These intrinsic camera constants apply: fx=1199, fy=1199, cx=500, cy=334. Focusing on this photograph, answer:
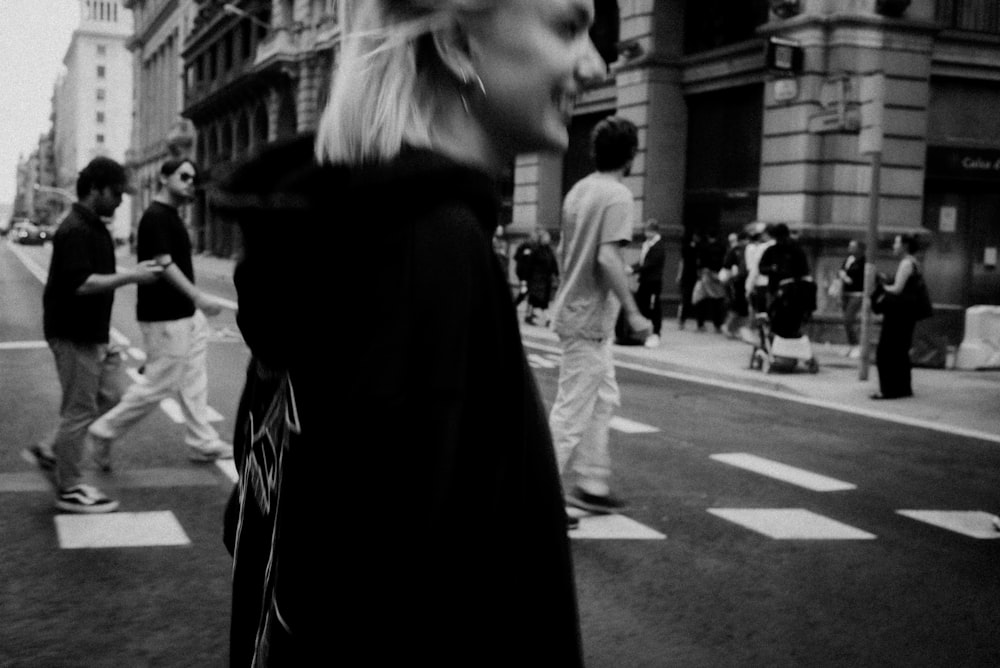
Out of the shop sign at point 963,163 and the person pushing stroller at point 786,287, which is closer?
the person pushing stroller at point 786,287

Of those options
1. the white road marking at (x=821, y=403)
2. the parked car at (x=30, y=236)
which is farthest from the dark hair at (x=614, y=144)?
the parked car at (x=30, y=236)

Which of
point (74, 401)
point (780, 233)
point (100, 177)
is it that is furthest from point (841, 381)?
point (74, 401)

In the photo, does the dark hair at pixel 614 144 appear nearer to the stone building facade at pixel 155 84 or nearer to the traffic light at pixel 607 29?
the traffic light at pixel 607 29

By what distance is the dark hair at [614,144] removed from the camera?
6.11m

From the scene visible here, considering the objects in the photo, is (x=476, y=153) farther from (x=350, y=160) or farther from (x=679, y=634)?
(x=679, y=634)

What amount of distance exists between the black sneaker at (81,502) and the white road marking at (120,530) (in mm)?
52

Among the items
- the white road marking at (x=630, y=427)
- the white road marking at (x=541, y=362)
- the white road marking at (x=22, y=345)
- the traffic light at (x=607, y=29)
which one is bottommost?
the white road marking at (x=22, y=345)

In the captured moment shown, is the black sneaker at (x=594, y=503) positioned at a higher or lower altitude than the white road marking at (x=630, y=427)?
higher

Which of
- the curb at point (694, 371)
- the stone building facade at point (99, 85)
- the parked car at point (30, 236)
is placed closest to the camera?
the curb at point (694, 371)

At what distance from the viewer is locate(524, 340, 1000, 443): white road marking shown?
9.84 m

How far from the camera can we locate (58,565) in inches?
202

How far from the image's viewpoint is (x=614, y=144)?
6.13 metres

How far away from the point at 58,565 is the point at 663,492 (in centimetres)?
336

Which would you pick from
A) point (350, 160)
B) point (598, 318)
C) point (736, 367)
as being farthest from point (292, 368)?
point (736, 367)
